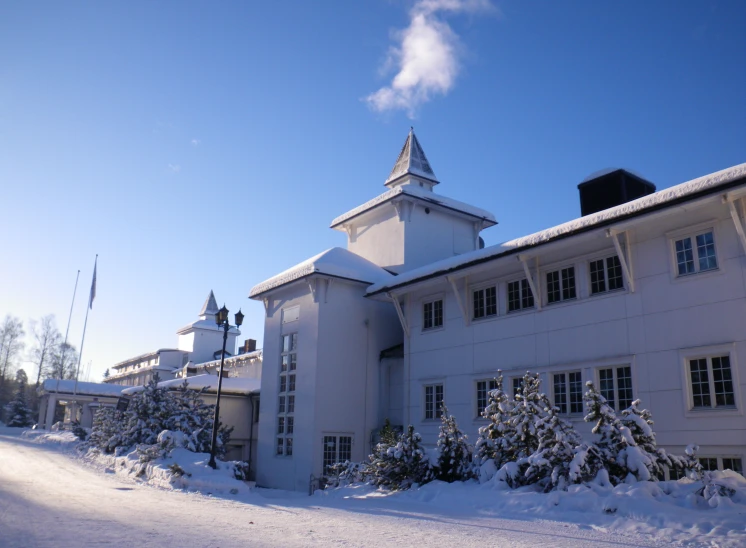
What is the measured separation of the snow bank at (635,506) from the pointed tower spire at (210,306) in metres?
48.9

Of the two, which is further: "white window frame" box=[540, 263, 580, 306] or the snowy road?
"white window frame" box=[540, 263, 580, 306]

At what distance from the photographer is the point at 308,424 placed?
2148cm

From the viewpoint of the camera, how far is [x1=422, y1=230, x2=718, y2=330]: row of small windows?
44.6ft

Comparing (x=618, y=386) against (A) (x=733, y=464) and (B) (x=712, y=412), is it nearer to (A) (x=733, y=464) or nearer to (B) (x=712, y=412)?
(B) (x=712, y=412)

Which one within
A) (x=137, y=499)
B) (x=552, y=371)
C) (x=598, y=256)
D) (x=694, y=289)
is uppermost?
(x=598, y=256)

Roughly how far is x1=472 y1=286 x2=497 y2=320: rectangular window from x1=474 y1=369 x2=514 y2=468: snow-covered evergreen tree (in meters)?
4.25

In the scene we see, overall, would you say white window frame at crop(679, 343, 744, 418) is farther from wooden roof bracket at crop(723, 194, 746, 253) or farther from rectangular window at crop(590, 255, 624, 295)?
rectangular window at crop(590, 255, 624, 295)

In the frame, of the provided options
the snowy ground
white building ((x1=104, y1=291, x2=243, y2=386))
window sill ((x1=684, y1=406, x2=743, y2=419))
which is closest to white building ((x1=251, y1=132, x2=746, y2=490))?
window sill ((x1=684, y1=406, x2=743, y2=419))

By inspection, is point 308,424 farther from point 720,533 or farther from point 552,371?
point 720,533

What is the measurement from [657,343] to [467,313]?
6162mm

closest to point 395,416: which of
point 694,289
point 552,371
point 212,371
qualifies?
point 552,371

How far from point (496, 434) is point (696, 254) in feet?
19.1

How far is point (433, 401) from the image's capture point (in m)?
19.9

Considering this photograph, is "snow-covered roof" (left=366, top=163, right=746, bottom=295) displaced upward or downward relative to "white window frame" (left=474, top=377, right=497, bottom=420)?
upward
